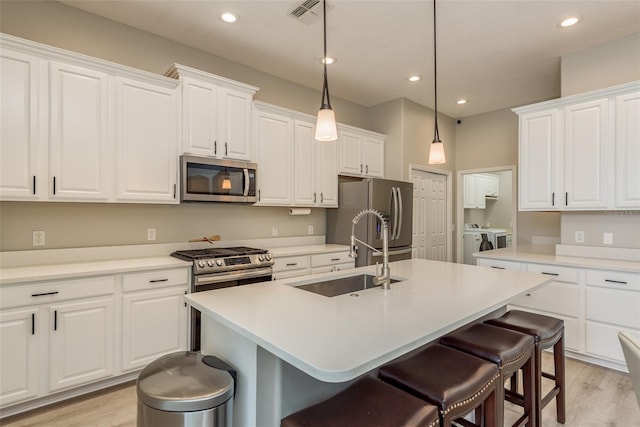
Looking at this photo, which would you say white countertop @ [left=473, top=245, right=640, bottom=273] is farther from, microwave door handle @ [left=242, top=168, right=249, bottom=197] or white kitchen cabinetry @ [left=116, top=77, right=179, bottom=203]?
white kitchen cabinetry @ [left=116, top=77, right=179, bottom=203]

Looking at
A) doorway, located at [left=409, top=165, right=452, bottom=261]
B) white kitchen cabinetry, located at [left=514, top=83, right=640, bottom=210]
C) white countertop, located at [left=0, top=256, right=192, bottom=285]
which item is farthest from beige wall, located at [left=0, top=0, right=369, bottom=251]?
white kitchen cabinetry, located at [left=514, top=83, right=640, bottom=210]

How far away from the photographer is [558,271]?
10.1ft

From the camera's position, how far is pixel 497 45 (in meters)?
3.22

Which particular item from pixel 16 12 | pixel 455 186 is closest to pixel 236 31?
pixel 16 12

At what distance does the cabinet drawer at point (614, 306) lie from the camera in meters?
2.68

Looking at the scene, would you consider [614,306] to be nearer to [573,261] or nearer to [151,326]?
[573,261]

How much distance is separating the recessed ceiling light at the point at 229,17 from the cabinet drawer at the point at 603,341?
160 inches

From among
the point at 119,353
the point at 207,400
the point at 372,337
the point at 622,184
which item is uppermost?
the point at 622,184

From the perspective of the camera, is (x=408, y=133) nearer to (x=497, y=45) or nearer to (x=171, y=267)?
(x=497, y=45)

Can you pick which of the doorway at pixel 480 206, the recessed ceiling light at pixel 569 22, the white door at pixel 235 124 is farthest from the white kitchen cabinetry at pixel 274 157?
the doorway at pixel 480 206

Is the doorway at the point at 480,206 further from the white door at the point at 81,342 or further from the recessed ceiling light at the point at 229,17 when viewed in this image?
the white door at the point at 81,342

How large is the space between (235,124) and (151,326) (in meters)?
1.95

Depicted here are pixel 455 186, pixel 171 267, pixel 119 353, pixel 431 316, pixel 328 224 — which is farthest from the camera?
pixel 455 186

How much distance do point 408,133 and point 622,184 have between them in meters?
2.48
